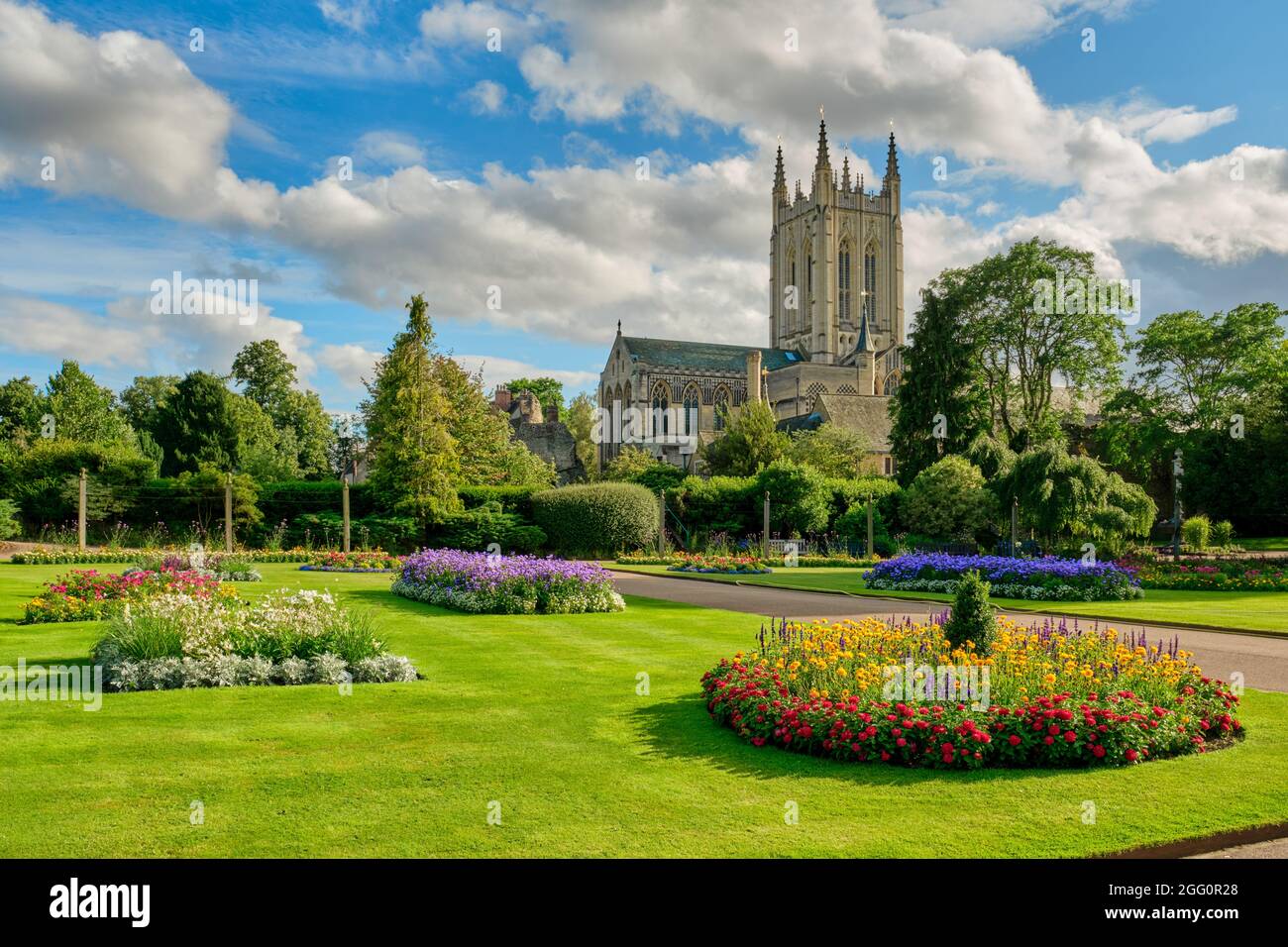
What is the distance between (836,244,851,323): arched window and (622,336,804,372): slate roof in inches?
616

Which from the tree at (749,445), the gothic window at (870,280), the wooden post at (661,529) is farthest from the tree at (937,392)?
the gothic window at (870,280)

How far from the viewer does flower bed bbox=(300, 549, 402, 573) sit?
2605cm

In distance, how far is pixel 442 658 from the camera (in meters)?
11.3

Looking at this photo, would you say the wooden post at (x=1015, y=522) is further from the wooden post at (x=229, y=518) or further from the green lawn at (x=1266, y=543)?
the wooden post at (x=229, y=518)

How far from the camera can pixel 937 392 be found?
152 feet

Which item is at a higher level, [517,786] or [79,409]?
[79,409]

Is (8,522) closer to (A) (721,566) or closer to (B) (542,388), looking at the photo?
(A) (721,566)

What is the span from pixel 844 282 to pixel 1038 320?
214 ft

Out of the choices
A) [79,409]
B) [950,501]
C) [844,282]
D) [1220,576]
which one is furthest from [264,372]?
[844,282]

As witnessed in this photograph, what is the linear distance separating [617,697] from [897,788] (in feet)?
11.2

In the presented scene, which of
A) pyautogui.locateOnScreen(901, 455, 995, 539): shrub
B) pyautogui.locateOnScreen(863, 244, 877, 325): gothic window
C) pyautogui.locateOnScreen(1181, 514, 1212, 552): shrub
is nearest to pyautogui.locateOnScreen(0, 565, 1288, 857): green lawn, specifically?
pyautogui.locateOnScreen(901, 455, 995, 539): shrub

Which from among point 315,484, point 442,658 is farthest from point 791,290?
point 442,658

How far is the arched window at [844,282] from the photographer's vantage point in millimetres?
110000
